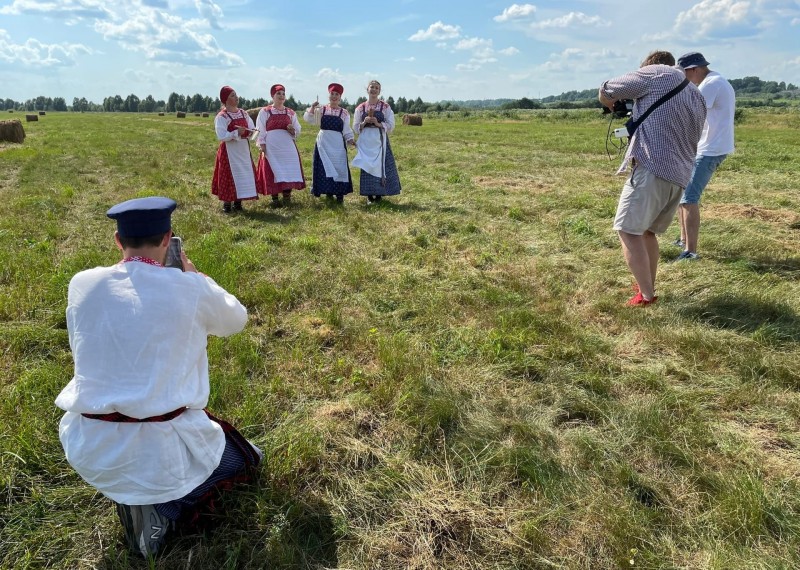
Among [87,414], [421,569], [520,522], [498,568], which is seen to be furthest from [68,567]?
[520,522]

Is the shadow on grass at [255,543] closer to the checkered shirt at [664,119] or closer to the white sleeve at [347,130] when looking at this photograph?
the checkered shirt at [664,119]

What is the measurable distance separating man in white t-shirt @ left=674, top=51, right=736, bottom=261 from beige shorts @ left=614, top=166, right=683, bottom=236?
4.53ft

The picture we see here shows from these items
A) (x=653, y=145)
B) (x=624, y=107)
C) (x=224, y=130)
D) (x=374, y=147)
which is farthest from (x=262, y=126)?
(x=653, y=145)

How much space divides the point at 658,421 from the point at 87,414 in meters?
2.64

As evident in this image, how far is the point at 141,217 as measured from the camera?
6.03 ft

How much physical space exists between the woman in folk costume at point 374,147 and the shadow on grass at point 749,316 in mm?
5345

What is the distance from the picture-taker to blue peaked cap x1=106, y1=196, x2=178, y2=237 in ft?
5.96

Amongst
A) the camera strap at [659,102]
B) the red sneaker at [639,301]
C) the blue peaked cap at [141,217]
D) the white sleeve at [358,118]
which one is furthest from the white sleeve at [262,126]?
the blue peaked cap at [141,217]

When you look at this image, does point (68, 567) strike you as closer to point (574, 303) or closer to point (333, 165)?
point (574, 303)

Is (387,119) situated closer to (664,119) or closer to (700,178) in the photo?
(700,178)

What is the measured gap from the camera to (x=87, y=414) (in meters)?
1.85

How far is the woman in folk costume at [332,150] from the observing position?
26.8ft

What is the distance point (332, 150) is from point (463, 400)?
20.6 feet

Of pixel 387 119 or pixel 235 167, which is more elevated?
pixel 387 119
